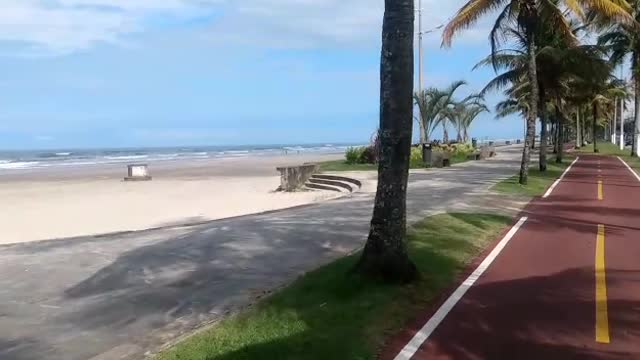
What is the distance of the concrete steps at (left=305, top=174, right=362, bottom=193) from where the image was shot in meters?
27.6

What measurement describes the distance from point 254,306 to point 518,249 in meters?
5.79

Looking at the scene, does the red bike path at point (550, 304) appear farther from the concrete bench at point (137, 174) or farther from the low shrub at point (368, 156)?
the concrete bench at point (137, 174)

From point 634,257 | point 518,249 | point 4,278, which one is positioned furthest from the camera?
point 518,249

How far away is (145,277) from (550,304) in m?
5.46

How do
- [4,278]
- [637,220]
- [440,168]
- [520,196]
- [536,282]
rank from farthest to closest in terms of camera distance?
[440,168], [520,196], [637,220], [4,278], [536,282]

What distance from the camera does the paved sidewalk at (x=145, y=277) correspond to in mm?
7051

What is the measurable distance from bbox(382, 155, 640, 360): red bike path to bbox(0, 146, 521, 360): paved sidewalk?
8.47ft

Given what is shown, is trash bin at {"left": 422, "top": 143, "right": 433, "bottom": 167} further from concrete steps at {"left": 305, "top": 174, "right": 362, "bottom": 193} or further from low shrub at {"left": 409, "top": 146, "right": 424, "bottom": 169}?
concrete steps at {"left": 305, "top": 174, "right": 362, "bottom": 193}

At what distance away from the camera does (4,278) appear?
10.2 m

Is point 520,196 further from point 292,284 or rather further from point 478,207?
point 292,284

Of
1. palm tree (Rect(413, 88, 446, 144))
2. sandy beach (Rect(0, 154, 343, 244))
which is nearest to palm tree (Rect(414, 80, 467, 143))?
palm tree (Rect(413, 88, 446, 144))

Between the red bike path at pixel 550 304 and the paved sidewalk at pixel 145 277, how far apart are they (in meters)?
2.58

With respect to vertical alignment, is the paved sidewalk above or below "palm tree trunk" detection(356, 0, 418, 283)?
below

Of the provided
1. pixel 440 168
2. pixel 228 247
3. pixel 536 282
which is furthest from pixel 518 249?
pixel 440 168
